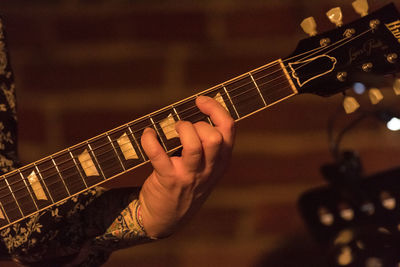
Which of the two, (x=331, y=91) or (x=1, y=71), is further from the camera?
(x=1, y=71)

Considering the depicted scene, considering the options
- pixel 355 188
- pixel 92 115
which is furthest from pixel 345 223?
pixel 92 115

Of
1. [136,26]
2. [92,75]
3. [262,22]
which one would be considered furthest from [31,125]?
[262,22]

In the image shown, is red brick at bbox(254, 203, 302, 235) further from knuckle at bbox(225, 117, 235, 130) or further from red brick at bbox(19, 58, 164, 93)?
knuckle at bbox(225, 117, 235, 130)

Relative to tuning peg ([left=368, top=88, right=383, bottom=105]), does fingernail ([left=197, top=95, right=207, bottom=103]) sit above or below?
above

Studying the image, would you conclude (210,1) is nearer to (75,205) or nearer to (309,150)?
(309,150)

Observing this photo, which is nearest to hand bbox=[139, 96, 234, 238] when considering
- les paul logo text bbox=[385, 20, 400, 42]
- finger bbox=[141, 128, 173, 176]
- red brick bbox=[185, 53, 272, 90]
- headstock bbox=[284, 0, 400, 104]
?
finger bbox=[141, 128, 173, 176]

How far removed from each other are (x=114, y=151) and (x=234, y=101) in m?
0.18

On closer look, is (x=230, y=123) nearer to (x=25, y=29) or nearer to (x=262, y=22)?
(x=262, y=22)

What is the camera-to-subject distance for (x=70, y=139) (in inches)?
40.6

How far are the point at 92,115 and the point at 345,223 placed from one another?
61 cm

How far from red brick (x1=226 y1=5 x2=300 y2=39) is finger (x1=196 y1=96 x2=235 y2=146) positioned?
47 cm

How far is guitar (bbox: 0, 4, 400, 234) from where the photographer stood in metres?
0.58

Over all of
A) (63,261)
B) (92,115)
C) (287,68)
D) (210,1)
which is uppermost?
(210,1)

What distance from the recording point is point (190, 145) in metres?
0.54
